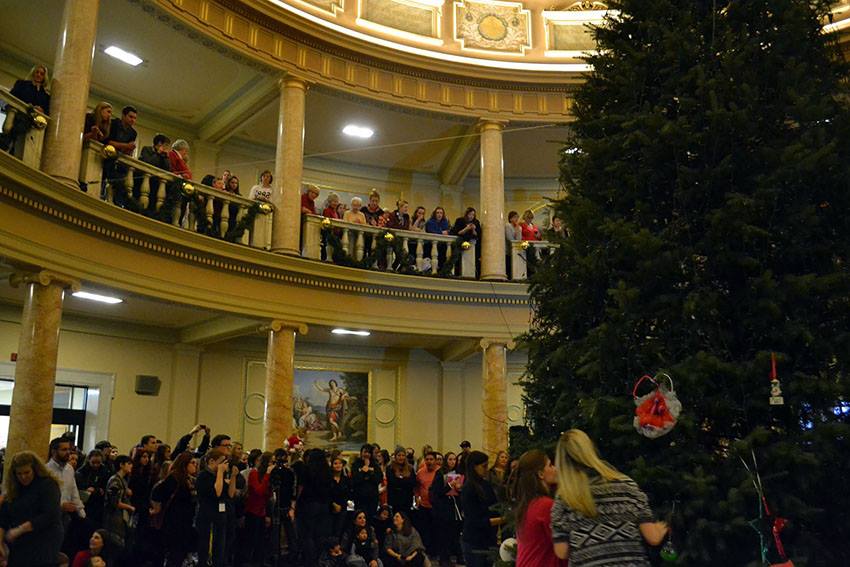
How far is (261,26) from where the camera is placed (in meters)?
13.1

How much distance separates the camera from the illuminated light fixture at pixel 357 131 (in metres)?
16.1

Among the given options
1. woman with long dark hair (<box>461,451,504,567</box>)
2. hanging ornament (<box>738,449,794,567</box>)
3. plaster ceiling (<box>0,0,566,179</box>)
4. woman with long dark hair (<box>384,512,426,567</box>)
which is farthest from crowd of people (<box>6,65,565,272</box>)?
woman with long dark hair (<box>384,512,426,567</box>)

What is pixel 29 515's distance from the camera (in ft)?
18.1

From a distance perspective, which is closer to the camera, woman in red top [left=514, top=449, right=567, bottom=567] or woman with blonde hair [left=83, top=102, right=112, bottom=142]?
woman in red top [left=514, top=449, right=567, bottom=567]

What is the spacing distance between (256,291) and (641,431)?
902 centimetres

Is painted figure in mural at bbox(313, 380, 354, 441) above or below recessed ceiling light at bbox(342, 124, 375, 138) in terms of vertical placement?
below

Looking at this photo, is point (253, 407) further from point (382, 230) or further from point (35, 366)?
point (35, 366)

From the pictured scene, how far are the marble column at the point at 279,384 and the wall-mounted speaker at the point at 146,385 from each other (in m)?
3.17

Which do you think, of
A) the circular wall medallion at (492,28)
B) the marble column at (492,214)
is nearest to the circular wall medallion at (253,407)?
the marble column at (492,214)

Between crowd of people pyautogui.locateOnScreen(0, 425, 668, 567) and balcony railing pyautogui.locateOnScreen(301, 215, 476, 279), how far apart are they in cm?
363

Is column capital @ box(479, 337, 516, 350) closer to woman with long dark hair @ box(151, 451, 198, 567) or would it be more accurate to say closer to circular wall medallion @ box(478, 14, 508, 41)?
circular wall medallion @ box(478, 14, 508, 41)

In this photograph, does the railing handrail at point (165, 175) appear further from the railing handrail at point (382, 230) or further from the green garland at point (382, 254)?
the green garland at point (382, 254)

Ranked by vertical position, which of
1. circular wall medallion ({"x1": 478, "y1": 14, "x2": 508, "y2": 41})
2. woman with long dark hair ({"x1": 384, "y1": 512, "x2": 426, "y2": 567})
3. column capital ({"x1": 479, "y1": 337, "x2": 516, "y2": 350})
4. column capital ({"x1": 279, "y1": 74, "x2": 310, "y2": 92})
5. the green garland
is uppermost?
circular wall medallion ({"x1": 478, "y1": 14, "x2": 508, "y2": 41})

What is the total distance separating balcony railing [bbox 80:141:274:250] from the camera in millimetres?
10477
